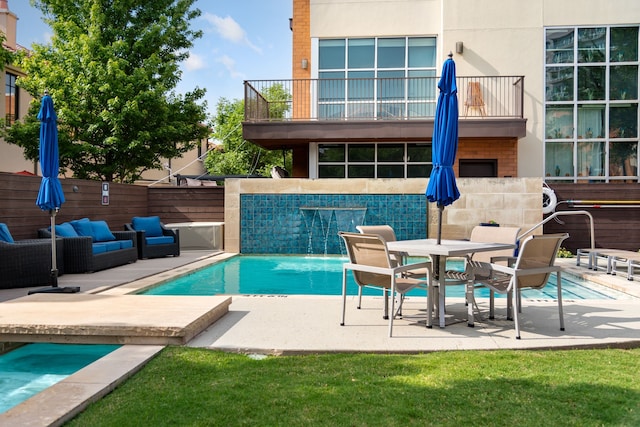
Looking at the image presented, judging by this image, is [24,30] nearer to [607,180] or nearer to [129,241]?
[129,241]

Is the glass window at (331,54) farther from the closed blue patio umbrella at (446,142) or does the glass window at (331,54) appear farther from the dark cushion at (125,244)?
the closed blue patio umbrella at (446,142)

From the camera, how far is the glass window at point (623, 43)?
14.9m

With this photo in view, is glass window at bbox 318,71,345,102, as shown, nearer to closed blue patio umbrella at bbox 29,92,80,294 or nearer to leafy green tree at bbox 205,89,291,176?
closed blue patio umbrella at bbox 29,92,80,294

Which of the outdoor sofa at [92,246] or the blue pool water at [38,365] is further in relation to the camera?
the outdoor sofa at [92,246]

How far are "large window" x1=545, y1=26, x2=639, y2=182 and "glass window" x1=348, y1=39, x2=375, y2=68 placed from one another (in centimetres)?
510

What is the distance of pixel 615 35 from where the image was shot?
14891 millimetres

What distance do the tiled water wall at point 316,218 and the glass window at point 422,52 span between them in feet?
16.3

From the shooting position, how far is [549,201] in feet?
42.7

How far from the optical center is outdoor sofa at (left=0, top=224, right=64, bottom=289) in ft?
23.6

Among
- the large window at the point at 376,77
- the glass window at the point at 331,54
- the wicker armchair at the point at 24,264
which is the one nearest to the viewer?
the wicker armchair at the point at 24,264

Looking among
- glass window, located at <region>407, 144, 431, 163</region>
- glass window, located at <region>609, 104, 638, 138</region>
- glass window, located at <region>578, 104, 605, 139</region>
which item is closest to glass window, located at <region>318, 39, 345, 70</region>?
glass window, located at <region>407, 144, 431, 163</region>

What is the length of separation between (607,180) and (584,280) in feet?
24.3

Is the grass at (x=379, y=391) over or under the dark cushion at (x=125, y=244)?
under

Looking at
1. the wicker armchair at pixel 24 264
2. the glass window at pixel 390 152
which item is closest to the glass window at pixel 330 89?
the glass window at pixel 390 152
